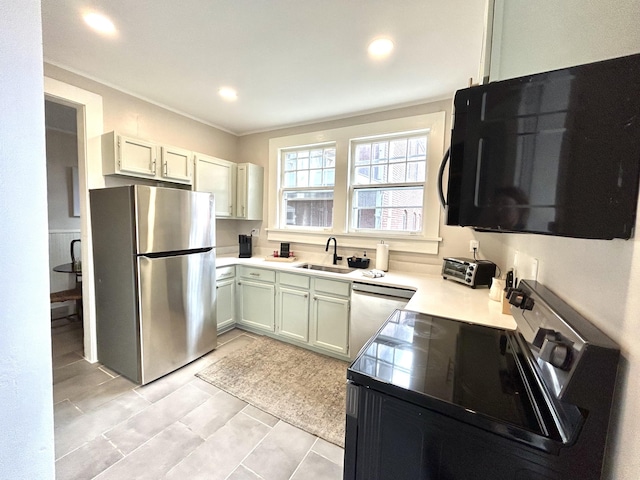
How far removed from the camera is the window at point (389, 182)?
282 centimetres

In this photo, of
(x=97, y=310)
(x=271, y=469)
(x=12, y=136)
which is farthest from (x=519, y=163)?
(x=97, y=310)

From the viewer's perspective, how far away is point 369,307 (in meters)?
2.37

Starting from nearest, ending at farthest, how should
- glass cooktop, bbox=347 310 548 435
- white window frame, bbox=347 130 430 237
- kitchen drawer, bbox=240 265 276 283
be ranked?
glass cooktop, bbox=347 310 548 435 < white window frame, bbox=347 130 430 237 < kitchen drawer, bbox=240 265 276 283

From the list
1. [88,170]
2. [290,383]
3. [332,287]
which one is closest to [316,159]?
[332,287]

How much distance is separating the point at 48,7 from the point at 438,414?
9.23ft

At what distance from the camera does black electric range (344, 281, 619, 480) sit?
0.55 m

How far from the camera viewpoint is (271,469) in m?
1.48

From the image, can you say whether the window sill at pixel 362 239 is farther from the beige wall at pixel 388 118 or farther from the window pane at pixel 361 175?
the window pane at pixel 361 175

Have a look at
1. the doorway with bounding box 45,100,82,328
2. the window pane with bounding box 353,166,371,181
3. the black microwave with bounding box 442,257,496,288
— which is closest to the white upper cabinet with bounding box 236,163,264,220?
the window pane with bounding box 353,166,371,181

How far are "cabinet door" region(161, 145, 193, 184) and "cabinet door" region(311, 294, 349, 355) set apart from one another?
1.97 m

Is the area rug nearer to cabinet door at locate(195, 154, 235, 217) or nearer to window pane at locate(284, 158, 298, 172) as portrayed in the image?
cabinet door at locate(195, 154, 235, 217)

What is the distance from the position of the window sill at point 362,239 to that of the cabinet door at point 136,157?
5.23ft

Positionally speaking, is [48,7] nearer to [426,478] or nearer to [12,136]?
[12,136]

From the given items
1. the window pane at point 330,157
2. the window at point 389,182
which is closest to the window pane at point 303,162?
the window pane at point 330,157
